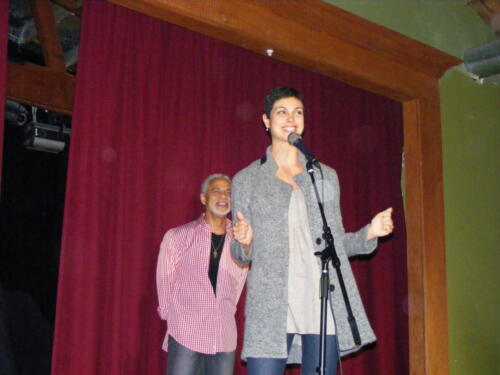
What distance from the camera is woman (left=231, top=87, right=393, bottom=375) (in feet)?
6.24

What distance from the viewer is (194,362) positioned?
120 inches

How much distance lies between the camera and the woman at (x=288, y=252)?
1.90m

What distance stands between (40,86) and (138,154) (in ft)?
4.99

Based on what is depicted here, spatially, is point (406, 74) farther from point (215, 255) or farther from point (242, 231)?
point (242, 231)

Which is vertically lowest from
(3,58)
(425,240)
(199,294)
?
(199,294)

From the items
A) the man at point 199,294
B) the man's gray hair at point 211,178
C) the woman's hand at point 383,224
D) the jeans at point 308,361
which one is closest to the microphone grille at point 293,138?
the woman's hand at point 383,224

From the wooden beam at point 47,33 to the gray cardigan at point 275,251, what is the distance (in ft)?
10.2

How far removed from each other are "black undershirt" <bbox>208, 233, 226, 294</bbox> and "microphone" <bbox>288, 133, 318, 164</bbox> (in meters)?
1.36

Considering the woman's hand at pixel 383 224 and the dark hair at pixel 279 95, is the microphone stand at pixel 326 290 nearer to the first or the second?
the woman's hand at pixel 383 224

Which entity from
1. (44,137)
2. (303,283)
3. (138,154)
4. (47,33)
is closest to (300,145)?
(303,283)

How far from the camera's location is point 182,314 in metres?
3.07

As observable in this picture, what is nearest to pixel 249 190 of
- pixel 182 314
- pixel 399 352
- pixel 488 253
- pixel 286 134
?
pixel 286 134

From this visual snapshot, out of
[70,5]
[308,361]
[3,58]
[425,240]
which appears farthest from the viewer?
[70,5]

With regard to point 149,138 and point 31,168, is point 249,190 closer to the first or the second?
point 149,138
